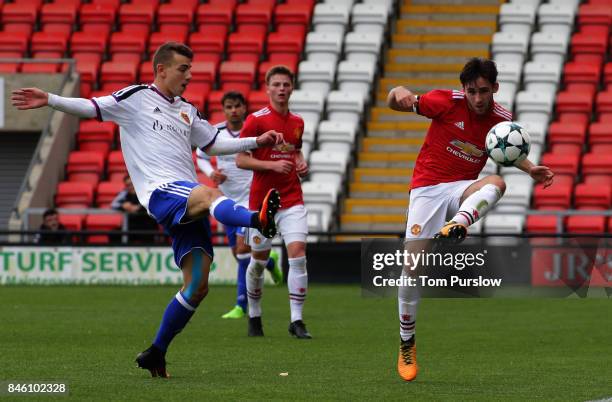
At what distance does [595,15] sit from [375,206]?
6446 mm

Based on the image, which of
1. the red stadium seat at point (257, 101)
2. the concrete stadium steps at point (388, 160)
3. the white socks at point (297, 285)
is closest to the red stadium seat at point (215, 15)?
the red stadium seat at point (257, 101)

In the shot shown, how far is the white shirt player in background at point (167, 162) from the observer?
318 inches

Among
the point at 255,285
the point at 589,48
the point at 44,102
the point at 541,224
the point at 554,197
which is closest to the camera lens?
the point at 44,102

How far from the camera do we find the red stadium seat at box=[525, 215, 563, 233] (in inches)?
816

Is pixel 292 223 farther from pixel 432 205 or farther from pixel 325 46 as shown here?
pixel 325 46

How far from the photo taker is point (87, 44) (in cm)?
2586

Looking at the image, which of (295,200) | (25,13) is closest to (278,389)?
(295,200)

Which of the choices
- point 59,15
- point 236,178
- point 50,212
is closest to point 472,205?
point 236,178

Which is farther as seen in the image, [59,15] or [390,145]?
[59,15]

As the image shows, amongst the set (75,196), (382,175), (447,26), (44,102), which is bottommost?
(75,196)

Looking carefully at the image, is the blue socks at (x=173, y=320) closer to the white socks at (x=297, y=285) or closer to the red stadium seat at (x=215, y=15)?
the white socks at (x=297, y=285)

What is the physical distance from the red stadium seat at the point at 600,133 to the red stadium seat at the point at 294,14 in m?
6.26

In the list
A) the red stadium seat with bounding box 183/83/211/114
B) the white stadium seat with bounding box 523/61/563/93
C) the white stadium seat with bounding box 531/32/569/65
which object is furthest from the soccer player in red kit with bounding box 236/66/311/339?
the white stadium seat with bounding box 531/32/569/65

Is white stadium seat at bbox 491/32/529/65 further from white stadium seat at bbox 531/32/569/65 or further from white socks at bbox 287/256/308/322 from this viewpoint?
white socks at bbox 287/256/308/322
